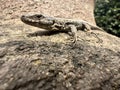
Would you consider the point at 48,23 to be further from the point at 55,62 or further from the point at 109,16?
the point at 109,16

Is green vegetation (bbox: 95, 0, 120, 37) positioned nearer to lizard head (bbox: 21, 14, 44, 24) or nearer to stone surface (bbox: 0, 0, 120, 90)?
stone surface (bbox: 0, 0, 120, 90)

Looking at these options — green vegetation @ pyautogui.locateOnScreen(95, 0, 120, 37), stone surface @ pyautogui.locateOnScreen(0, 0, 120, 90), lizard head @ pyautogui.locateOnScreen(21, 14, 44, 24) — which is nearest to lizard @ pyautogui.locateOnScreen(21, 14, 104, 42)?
lizard head @ pyautogui.locateOnScreen(21, 14, 44, 24)

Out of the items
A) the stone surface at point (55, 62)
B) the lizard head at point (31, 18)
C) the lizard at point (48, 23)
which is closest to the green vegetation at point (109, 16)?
the lizard at point (48, 23)

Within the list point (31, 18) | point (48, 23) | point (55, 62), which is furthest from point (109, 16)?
point (55, 62)

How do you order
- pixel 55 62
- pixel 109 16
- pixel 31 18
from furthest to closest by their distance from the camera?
1. pixel 109 16
2. pixel 31 18
3. pixel 55 62

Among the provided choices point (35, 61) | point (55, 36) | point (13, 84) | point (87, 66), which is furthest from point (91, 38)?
point (13, 84)

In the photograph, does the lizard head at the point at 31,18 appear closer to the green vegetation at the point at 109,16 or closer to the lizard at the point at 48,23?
the lizard at the point at 48,23

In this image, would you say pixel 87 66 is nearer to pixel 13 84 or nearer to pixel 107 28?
pixel 13 84

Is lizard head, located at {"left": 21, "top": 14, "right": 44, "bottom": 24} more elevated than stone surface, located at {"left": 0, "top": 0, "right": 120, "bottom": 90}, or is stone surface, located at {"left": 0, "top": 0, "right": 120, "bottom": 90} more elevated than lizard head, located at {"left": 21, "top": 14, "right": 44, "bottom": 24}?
lizard head, located at {"left": 21, "top": 14, "right": 44, "bottom": 24}

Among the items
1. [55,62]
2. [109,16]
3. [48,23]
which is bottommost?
[109,16]

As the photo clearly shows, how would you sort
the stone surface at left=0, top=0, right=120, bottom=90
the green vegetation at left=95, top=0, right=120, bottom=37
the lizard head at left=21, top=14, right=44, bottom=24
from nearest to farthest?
the stone surface at left=0, top=0, right=120, bottom=90
the lizard head at left=21, top=14, right=44, bottom=24
the green vegetation at left=95, top=0, right=120, bottom=37
